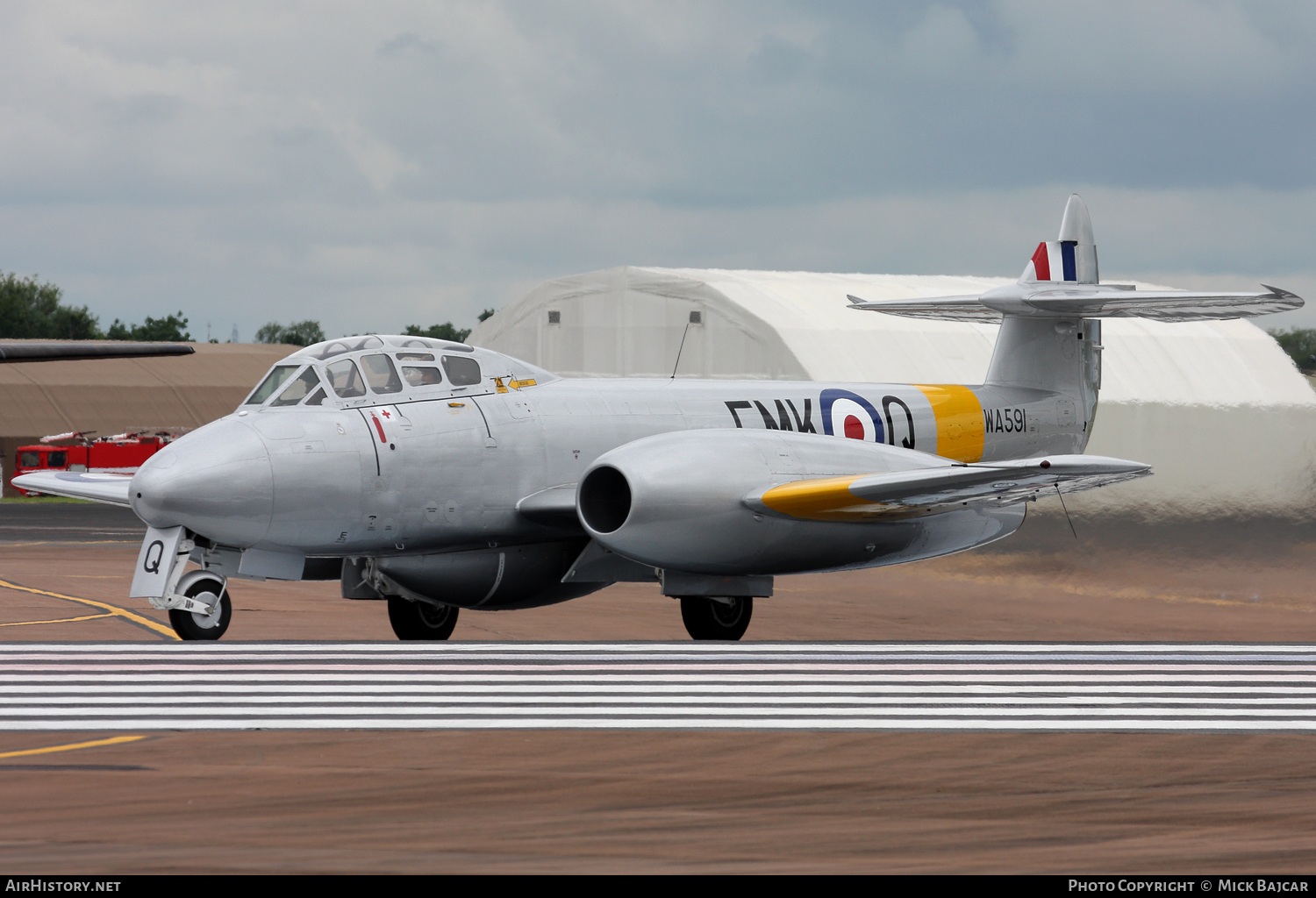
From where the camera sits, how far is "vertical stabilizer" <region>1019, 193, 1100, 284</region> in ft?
85.9

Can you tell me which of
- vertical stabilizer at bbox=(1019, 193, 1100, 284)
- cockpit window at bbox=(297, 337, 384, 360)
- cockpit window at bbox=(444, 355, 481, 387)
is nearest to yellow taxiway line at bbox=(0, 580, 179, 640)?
cockpit window at bbox=(297, 337, 384, 360)

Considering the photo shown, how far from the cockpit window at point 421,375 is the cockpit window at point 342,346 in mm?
425

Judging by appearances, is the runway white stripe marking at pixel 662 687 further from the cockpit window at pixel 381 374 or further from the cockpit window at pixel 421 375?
the cockpit window at pixel 421 375

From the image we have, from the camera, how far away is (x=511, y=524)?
19.4 m

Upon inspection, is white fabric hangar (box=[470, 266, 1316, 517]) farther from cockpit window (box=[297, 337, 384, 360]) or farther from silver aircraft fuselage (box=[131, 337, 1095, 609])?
cockpit window (box=[297, 337, 384, 360])

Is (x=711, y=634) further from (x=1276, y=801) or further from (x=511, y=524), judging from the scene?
(x=1276, y=801)

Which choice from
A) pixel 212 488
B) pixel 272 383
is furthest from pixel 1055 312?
pixel 212 488

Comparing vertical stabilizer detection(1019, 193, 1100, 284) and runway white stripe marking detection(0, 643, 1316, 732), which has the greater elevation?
vertical stabilizer detection(1019, 193, 1100, 284)

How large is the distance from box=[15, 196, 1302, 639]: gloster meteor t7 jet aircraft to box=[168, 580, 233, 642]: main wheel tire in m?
0.02

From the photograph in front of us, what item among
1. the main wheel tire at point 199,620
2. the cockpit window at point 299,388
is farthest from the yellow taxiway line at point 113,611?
the cockpit window at point 299,388

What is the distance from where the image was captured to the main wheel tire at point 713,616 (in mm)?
20656

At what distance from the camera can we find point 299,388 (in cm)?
1830
